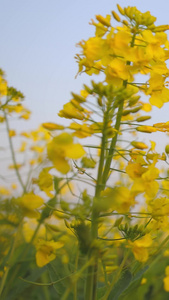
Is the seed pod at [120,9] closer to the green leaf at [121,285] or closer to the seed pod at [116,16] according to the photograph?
the seed pod at [116,16]

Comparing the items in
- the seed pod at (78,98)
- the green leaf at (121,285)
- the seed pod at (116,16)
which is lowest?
the green leaf at (121,285)

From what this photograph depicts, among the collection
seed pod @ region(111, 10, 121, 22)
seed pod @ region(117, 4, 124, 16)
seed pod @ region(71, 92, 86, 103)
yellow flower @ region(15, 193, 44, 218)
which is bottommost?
yellow flower @ region(15, 193, 44, 218)

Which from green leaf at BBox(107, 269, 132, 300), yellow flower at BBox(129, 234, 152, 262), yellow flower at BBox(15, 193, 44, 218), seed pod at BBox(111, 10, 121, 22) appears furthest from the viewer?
seed pod at BBox(111, 10, 121, 22)

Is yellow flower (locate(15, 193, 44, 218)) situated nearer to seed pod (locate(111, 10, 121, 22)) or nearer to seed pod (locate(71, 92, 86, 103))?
seed pod (locate(71, 92, 86, 103))

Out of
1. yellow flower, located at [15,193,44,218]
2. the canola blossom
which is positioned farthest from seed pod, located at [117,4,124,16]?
yellow flower, located at [15,193,44,218]

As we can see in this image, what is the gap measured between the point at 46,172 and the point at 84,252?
0.30 meters

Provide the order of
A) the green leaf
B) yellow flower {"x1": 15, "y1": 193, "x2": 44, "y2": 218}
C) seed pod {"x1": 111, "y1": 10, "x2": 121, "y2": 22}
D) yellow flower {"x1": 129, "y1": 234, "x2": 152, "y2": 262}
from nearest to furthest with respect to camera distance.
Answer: yellow flower {"x1": 15, "y1": 193, "x2": 44, "y2": 218} → yellow flower {"x1": 129, "y1": 234, "x2": 152, "y2": 262} → the green leaf → seed pod {"x1": 111, "y1": 10, "x2": 121, "y2": 22}

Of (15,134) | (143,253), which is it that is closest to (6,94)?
(15,134)

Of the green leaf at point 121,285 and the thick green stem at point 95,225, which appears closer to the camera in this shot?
the thick green stem at point 95,225

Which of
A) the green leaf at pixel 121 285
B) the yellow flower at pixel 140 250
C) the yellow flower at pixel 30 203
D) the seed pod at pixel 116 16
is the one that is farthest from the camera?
the seed pod at pixel 116 16

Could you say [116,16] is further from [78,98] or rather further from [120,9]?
[78,98]

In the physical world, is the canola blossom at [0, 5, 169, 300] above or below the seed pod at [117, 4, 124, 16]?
below

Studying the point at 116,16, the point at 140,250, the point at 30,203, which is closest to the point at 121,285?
the point at 140,250

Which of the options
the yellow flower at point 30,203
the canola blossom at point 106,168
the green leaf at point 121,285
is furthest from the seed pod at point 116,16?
the green leaf at point 121,285
